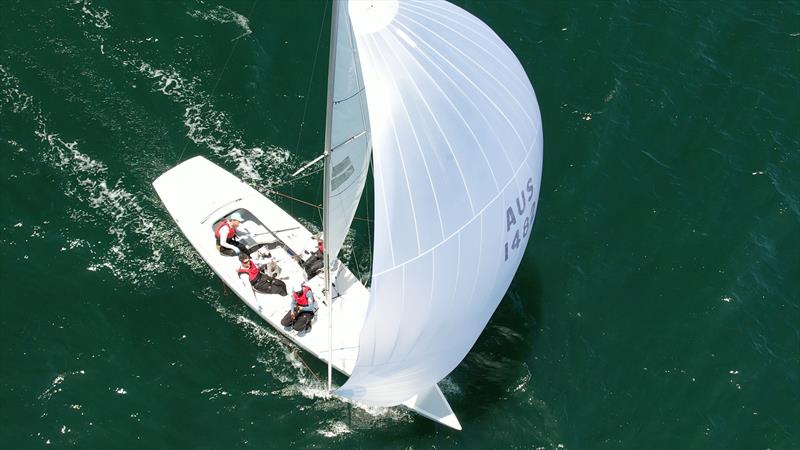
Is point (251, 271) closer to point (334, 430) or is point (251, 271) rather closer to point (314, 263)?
point (314, 263)

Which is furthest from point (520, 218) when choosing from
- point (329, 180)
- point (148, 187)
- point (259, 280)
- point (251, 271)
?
point (148, 187)

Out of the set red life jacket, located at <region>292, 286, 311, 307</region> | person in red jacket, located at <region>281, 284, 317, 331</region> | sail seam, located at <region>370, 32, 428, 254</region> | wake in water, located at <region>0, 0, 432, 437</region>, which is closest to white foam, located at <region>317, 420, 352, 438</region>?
wake in water, located at <region>0, 0, 432, 437</region>

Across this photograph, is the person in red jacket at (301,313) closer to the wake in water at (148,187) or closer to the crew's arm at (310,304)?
the crew's arm at (310,304)

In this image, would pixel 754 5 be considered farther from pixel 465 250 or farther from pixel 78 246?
pixel 78 246

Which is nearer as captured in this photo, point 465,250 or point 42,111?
point 465,250

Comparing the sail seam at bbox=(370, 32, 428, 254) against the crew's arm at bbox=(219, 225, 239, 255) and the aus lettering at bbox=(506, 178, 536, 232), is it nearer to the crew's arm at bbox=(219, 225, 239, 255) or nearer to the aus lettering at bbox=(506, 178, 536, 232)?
the aus lettering at bbox=(506, 178, 536, 232)

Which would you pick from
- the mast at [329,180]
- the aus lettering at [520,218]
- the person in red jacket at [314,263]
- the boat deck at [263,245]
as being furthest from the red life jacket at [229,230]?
the aus lettering at [520,218]

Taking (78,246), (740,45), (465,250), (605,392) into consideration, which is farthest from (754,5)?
(78,246)
